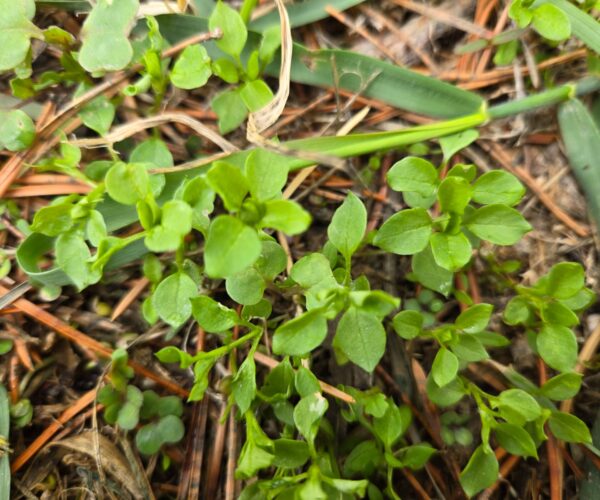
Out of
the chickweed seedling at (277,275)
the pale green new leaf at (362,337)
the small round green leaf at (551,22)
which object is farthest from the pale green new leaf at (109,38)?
the small round green leaf at (551,22)

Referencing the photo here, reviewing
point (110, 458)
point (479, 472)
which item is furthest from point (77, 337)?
point (479, 472)

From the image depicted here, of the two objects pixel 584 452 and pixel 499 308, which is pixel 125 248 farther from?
pixel 584 452

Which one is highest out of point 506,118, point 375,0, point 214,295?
point 375,0

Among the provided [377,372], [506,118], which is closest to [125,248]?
[377,372]

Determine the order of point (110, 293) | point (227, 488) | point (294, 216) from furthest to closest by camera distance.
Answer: point (110, 293)
point (227, 488)
point (294, 216)

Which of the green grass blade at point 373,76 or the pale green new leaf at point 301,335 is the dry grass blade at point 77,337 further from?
the green grass blade at point 373,76

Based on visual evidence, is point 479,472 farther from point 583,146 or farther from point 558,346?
point 583,146
